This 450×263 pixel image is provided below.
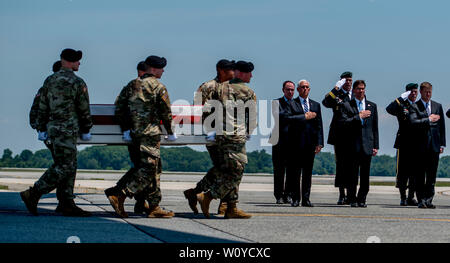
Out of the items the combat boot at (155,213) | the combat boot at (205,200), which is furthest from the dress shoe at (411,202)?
the combat boot at (155,213)

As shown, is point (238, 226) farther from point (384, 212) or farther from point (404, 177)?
point (404, 177)

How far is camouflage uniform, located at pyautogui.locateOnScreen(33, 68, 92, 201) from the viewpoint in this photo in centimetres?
956

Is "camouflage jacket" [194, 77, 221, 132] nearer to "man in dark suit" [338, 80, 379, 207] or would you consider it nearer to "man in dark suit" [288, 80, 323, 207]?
"man in dark suit" [288, 80, 323, 207]

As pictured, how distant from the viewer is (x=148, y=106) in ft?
31.4

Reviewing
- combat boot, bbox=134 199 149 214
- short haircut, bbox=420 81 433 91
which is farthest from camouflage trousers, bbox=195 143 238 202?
short haircut, bbox=420 81 433 91

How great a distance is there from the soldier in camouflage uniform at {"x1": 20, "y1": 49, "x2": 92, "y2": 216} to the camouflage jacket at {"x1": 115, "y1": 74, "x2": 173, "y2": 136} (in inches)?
23.0

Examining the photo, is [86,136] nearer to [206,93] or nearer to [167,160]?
[206,93]

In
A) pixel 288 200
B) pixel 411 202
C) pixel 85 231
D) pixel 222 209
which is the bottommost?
pixel 411 202

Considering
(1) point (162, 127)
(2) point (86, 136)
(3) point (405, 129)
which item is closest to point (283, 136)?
(3) point (405, 129)

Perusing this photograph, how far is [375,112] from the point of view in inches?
534

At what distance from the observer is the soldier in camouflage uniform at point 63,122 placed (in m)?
9.57

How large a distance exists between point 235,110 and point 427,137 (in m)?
5.13

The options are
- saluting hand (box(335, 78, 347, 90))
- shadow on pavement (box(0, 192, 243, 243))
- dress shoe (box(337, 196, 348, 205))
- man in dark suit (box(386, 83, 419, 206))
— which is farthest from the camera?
dress shoe (box(337, 196, 348, 205))

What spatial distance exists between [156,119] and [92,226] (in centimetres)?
178
